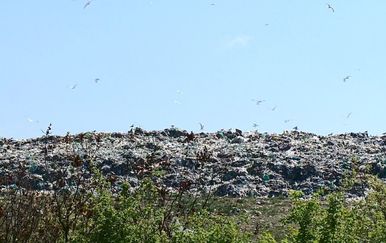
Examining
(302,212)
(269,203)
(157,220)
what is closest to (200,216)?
(157,220)

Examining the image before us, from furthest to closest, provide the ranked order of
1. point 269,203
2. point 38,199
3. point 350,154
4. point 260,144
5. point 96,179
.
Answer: point 260,144 < point 350,154 < point 269,203 < point 38,199 < point 96,179

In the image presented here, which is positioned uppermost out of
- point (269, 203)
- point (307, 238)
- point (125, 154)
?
point (125, 154)

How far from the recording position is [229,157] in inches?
1842

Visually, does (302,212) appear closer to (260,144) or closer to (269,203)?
(269,203)

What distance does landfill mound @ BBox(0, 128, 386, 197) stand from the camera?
42.0 metres

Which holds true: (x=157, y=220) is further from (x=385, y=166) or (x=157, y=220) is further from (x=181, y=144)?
(x=181, y=144)

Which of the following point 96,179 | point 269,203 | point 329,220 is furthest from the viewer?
point 269,203

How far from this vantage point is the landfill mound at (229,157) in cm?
4200

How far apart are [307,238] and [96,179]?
4.28m

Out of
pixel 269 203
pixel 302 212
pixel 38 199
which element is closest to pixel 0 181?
pixel 38 199

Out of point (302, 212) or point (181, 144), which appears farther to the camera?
point (181, 144)

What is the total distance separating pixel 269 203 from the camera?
129 ft

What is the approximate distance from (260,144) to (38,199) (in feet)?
114

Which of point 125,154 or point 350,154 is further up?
point 350,154
